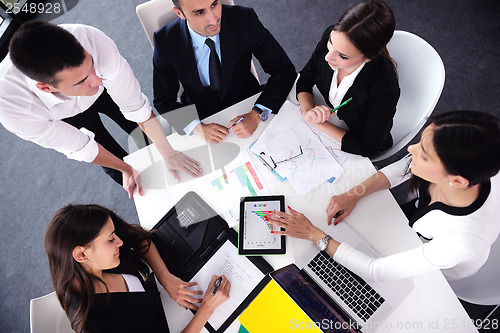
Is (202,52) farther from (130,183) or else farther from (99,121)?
(99,121)

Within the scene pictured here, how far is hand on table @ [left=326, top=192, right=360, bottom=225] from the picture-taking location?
131cm

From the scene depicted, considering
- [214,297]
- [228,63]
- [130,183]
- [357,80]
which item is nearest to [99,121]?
[130,183]

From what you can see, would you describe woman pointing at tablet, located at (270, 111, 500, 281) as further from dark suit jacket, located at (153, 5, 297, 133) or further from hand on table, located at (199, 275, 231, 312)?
dark suit jacket, located at (153, 5, 297, 133)

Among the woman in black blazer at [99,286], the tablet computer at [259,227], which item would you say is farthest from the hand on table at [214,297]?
the tablet computer at [259,227]

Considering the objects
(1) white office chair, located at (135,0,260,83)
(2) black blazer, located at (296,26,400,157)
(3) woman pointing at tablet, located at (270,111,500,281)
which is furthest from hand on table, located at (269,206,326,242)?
(1) white office chair, located at (135,0,260,83)

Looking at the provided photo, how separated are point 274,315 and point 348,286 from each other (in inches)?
11.6

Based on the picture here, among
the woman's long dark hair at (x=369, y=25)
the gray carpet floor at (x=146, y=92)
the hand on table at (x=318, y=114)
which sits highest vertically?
the woman's long dark hair at (x=369, y=25)

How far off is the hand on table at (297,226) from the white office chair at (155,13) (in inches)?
41.2

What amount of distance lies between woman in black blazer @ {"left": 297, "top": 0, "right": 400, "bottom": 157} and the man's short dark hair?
929 mm

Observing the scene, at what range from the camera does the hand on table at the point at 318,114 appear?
145 centimetres

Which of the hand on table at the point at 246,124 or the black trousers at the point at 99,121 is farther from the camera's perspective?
the black trousers at the point at 99,121

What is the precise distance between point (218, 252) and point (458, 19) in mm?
2409

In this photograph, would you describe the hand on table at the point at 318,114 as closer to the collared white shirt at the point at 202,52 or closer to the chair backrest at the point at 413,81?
the chair backrest at the point at 413,81

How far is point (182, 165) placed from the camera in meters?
1.52
